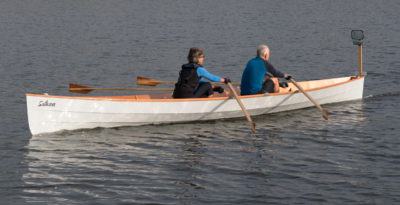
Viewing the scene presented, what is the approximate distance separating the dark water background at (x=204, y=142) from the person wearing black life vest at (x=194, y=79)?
802 millimetres

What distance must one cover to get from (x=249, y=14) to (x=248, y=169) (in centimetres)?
3830

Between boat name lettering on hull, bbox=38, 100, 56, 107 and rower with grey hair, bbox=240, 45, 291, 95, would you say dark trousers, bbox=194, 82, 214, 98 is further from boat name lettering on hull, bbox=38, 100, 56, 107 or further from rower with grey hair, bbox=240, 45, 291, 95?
boat name lettering on hull, bbox=38, 100, 56, 107

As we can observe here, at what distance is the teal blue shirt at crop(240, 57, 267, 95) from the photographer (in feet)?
51.2

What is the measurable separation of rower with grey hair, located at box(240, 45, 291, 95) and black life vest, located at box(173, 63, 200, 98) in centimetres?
147

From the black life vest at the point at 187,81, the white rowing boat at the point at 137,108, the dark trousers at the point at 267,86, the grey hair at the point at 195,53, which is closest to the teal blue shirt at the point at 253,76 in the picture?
the dark trousers at the point at 267,86

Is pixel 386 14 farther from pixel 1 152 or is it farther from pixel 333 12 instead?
pixel 1 152

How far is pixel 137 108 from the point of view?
1469cm

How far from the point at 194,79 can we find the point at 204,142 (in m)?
1.95

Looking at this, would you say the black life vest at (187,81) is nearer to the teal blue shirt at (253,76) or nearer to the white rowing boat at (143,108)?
the white rowing boat at (143,108)

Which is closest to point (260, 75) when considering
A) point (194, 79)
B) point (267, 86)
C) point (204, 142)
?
point (267, 86)

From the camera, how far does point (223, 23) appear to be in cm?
4306

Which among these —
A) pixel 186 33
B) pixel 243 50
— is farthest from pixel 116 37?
pixel 243 50

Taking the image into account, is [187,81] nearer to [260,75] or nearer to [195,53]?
[195,53]

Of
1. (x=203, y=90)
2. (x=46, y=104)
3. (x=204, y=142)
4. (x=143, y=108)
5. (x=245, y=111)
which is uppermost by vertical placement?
(x=203, y=90)
